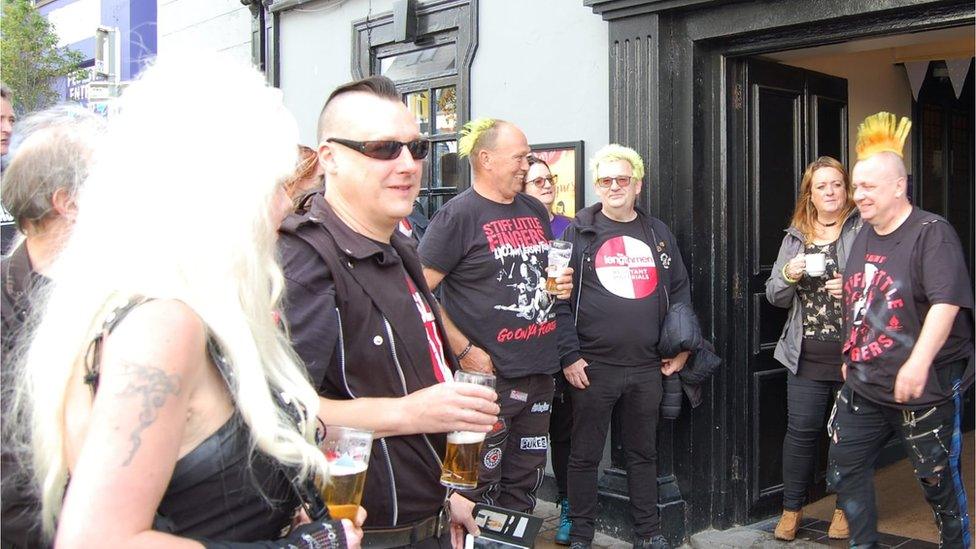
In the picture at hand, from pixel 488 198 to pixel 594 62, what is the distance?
4.36 ft

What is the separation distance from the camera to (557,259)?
13.9ft

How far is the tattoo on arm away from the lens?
4.15 ft

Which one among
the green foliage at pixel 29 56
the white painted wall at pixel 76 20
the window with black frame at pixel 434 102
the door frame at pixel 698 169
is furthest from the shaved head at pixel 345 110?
the white painted wall at pixel 76 20

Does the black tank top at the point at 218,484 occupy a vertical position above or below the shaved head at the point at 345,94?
below

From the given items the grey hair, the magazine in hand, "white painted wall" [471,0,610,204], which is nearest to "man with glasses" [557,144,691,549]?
"white painted wall" [471,0,610,204]

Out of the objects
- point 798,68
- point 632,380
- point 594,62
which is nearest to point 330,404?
point 632,380

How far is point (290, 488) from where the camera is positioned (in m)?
1.55

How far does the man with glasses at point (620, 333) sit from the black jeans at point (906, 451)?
2.90 feet

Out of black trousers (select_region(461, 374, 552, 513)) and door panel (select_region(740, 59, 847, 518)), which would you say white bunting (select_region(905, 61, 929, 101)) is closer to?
door panel (select_region(740, 59, 847, 518))

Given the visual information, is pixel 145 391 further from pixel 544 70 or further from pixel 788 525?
pixel 544 70

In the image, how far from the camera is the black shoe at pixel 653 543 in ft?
15.7

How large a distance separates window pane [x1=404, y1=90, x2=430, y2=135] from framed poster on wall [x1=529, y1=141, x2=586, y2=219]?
1.18m

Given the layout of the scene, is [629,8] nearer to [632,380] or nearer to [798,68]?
[798,68]

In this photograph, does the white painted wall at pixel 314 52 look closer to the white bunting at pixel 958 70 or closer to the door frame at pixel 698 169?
the door frame at pixel 698 169
